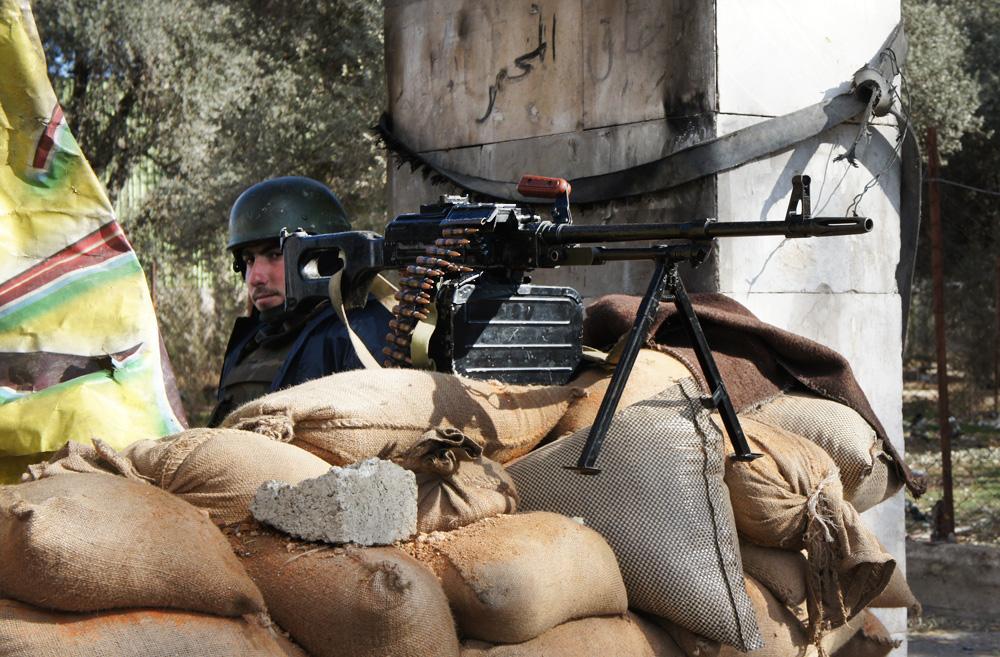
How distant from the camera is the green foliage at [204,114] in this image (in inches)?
429

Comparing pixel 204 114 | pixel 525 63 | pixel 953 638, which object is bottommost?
pixel 953 638

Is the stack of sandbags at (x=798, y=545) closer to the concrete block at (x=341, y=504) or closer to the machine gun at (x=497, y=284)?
the machine gun at (x=497, y=284)

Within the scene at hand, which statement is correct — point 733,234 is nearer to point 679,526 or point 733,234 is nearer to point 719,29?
point 679,526

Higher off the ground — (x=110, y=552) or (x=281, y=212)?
(x=281, y=212)

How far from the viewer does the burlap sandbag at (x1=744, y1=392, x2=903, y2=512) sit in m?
3.33

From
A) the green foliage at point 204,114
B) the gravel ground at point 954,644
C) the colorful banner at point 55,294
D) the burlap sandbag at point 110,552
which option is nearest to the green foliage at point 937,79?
the green foliage at point 204,114

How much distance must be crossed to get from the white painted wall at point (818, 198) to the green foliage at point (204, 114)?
6.18 metres

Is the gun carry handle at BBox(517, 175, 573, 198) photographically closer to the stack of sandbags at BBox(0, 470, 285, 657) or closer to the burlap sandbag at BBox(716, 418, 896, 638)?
the burlap sandbag at BBox(716, 418, 896, 638)

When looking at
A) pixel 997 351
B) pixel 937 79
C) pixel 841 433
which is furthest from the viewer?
pixel 937 79

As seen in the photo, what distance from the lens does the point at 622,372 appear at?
267 centimetres

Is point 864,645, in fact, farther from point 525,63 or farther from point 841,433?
point 525,63

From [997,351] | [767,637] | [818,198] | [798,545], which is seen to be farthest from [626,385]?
[997,351]

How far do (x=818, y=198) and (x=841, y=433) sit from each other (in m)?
1.70

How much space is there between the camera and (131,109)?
523 inches
